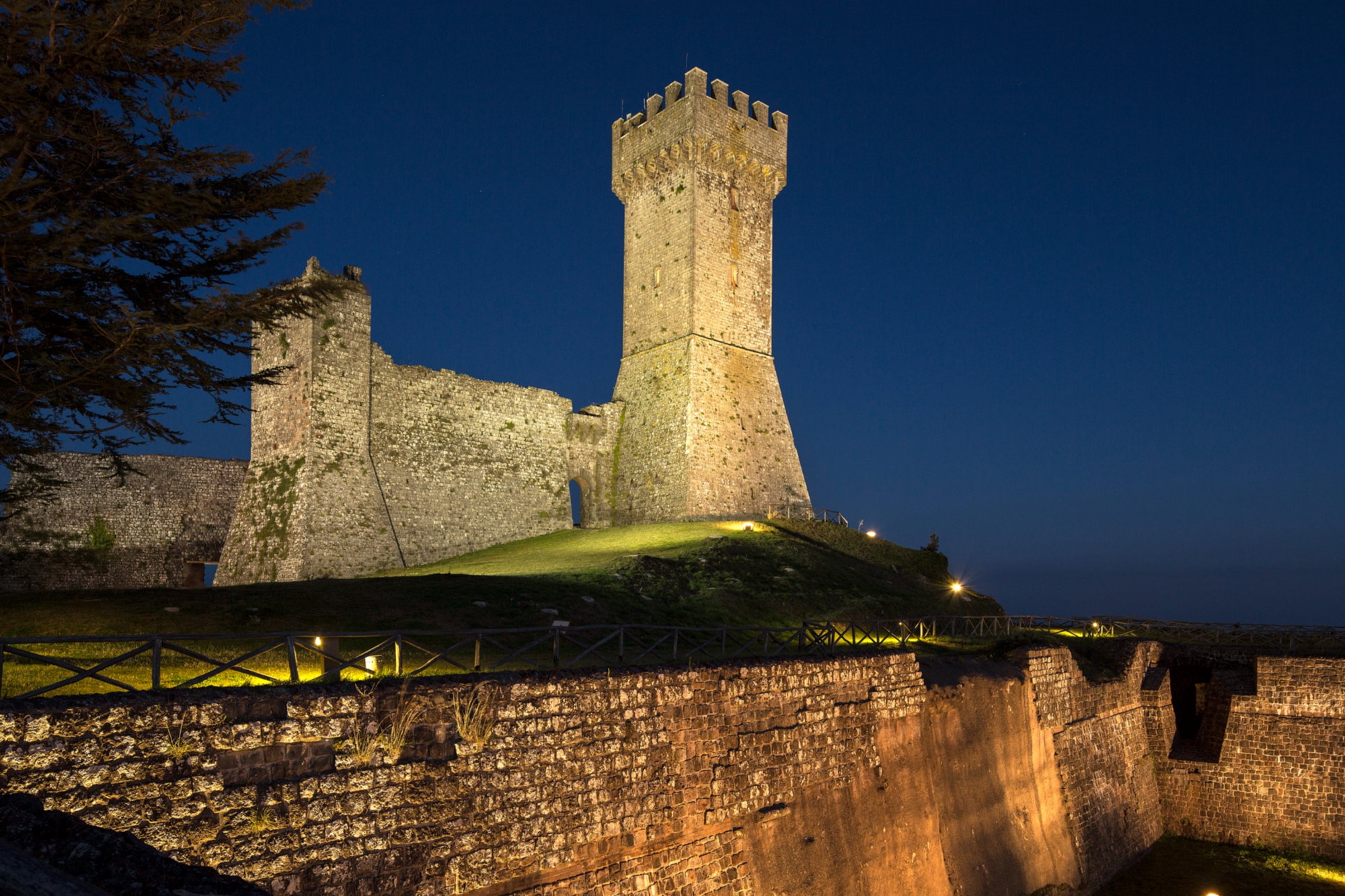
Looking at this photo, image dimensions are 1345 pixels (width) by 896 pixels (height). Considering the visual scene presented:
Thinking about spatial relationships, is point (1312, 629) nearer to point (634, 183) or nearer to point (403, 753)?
point (403, 753)

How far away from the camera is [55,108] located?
29.7 feet

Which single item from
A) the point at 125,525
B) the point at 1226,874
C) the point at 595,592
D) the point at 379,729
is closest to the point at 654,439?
the point at 595,592

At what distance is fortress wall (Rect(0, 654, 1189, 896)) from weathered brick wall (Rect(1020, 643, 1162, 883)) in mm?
2535

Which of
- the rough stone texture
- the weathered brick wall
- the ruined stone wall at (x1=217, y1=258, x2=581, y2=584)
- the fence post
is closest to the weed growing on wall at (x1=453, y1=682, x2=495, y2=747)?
the fence post

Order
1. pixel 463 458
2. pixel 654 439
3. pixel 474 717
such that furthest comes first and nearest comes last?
pixel 654 439
pixel 463 458
pixel 474 717

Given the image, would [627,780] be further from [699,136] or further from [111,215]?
[699,136]

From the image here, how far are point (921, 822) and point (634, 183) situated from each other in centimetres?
2849

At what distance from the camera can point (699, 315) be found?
3262 cm

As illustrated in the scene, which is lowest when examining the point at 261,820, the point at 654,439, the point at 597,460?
the point at 261,820

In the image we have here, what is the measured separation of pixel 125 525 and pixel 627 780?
881 inches

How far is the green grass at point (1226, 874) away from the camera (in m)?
17.4

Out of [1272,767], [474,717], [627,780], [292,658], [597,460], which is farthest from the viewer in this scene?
[597,460]

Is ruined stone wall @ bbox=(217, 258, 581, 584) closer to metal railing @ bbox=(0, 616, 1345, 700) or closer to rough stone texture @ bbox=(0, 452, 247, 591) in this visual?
rough stone texture @ bbox=(0, 452, 247, 591)

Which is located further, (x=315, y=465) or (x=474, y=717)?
(x=315, y=465)
